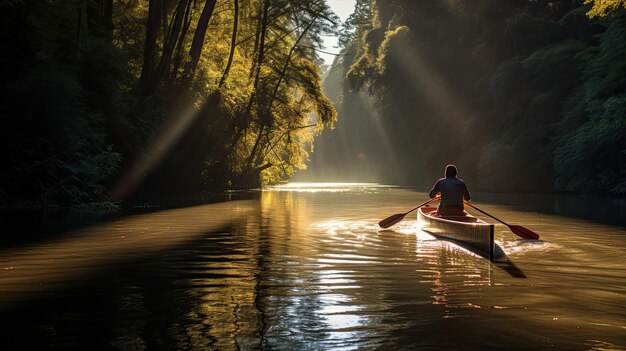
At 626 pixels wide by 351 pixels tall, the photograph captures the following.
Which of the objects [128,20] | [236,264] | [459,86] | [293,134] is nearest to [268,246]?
[236,264]

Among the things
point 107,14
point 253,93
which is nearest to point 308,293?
point 107,14

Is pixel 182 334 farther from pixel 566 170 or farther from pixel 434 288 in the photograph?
pixel 566 170

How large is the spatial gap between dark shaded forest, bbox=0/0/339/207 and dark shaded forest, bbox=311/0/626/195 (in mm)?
8119

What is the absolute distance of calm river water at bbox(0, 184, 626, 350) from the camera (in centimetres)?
566

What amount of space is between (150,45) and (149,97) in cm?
230

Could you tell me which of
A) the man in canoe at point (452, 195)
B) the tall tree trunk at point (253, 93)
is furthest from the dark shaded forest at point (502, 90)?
the tall tree trunk at point (253, 93)

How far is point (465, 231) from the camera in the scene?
492 inches

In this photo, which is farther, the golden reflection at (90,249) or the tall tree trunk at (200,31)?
the tall tree trunk at (200,31)

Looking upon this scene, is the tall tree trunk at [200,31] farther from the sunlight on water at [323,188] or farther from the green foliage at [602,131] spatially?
the green foliage at [602,131]

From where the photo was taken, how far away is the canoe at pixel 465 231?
11039mm

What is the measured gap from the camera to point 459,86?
57125 millimetres

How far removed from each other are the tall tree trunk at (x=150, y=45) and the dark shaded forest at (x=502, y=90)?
58.9 ft

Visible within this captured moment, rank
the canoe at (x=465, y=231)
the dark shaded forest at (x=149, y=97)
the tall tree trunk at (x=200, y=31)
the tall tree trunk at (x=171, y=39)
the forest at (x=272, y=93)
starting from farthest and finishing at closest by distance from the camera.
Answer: the tall tree trunk at (x=200, y=31) → the tall tree trunk at (x=171, y=39) → the forest at (x=272, y=93) → the dark shaded forest at (x=149, y=97) → the canoe at (x=465, y=231)

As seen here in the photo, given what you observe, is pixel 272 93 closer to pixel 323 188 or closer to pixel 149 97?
pixel 323 188
